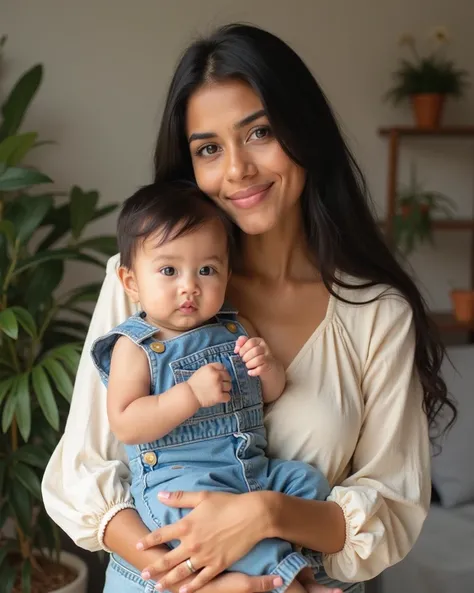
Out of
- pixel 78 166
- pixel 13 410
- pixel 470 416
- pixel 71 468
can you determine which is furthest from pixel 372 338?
pixel 78 166

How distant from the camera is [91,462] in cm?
136

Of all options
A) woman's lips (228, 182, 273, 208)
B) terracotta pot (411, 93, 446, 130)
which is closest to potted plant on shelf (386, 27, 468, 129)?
terracotta pot (411, 93, 446, 130)

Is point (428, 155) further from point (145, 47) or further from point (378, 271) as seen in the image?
point (378, 271)

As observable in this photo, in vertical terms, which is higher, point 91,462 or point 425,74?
point 425,74

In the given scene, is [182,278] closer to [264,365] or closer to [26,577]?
[264,365]

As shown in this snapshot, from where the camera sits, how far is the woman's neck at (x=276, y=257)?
60.8 inches

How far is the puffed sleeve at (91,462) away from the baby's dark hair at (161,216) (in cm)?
10

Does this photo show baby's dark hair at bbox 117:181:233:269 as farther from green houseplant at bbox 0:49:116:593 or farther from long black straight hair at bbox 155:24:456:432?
green houseplant at bbox 0:49:116:593

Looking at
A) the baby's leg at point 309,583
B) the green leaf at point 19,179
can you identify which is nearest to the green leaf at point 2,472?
the green leaf at point 19,179

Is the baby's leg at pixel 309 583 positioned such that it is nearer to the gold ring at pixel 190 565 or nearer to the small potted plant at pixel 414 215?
the gold ring at pixel 190 565

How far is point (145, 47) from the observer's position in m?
2.88

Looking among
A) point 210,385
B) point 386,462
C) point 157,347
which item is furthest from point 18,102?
point 386,462

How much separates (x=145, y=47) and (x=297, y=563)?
2147mm

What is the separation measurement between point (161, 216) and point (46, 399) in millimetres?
842
